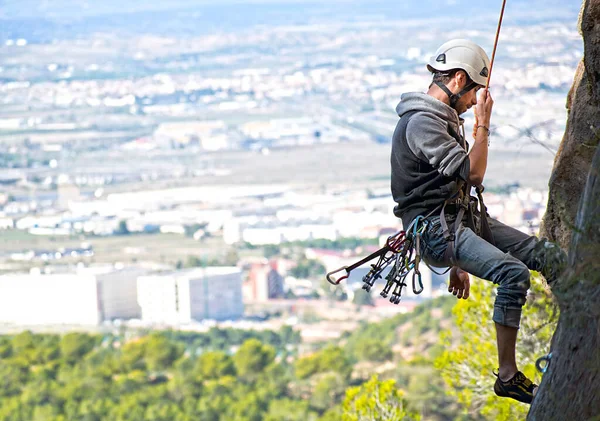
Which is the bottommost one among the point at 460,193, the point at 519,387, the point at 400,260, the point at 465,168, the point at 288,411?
the point at 288,411

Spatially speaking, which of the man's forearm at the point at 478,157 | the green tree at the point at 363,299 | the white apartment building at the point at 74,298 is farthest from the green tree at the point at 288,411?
the white apartment building at the point at 74,298

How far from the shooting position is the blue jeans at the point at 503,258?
460 cm

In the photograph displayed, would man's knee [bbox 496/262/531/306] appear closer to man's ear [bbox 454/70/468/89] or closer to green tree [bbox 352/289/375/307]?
man's ear [bbox 454/70/468/89]

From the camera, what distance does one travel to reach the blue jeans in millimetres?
4602

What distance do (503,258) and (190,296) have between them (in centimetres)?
5051

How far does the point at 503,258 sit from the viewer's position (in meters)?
4.65

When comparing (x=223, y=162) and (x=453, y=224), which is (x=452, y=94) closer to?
(x=453, y=224)

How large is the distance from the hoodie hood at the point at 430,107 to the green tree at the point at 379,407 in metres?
6.42

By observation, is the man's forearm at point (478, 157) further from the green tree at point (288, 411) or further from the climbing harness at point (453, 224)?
the green tree at point (288, 411)

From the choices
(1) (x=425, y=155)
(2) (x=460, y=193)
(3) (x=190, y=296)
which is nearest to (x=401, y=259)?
(2) (x=460, y=193)

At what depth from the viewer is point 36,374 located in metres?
35.8

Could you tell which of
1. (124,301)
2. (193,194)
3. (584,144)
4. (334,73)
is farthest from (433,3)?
(584,144)

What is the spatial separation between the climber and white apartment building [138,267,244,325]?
1934 inches

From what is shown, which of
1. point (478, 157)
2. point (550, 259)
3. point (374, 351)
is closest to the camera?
point (550, 259)
